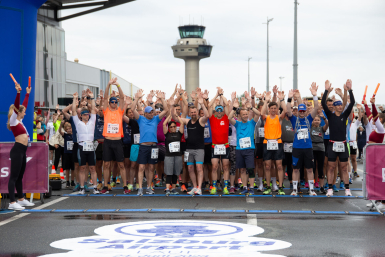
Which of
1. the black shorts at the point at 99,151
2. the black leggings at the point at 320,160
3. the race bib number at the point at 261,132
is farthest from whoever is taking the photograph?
the black shorts at the point at 99,151

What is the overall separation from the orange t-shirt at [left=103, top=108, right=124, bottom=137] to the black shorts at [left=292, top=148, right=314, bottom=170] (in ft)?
13.0

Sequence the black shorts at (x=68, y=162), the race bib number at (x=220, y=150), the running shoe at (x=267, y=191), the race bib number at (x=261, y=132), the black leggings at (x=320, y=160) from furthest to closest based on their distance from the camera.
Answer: the black shorts at (x=68, y=162)
the race bib number at (x=261, y=132)
the black leggings at (x=320, y=160)
the running shoe at (x=267, y=191)
the race bib number at (x=220, y=150)

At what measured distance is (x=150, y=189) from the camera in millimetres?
11883

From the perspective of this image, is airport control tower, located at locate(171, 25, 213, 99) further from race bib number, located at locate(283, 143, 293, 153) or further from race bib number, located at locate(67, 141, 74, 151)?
race bib number, located at locate(283, 143, 293, 153)

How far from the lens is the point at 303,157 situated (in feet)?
37.9

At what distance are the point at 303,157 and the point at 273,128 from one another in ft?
3.01

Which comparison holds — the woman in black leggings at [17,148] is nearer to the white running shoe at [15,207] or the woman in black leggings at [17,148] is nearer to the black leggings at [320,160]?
the white running shoe at [15,207]

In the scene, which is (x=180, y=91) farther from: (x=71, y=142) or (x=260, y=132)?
(x=71, y=142)

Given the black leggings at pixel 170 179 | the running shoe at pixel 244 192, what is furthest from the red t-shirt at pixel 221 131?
the black leggings at pixel 170 179

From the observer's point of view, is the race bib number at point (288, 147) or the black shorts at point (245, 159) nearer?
the black shorts at point (245, 159)

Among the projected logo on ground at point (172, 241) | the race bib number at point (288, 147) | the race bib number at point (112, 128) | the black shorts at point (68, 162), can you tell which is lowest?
the projected logo on ground at point (172, 241)

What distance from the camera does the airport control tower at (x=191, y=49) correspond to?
294 ft

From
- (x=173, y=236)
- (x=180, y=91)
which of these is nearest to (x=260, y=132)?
(x=180, y=91)

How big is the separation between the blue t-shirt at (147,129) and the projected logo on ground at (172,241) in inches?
151
